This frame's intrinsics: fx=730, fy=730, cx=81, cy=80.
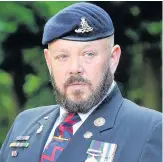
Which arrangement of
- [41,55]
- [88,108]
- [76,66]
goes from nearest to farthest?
1. [76,66]
2. [88,108]
3. [41,55]

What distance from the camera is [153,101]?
643cm

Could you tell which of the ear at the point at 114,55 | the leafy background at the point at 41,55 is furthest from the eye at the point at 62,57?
the leafy background at the point at 41,55

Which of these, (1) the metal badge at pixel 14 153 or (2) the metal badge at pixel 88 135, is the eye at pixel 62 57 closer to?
(2) the metal badge at pixel 88 135

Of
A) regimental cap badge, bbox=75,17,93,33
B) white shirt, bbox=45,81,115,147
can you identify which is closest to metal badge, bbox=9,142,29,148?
white shirt, bbox=45,81,115,147

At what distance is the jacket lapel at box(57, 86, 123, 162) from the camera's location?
305 cm

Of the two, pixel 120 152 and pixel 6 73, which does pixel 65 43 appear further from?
pixel 6 73

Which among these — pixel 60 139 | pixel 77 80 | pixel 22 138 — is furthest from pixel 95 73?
pixel 22 138

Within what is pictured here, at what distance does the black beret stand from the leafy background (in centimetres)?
225

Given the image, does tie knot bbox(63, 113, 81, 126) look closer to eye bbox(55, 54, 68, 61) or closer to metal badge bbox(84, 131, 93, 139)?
metal badge bbox(84, 131, 93, 139)

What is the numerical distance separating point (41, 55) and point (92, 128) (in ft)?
10.2

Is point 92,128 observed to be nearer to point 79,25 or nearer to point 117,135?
point 117,135

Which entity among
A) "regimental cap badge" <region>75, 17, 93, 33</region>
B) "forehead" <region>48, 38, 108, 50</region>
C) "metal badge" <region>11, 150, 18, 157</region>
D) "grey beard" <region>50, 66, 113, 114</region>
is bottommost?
"metal badge" <region>11, 150, 18, 157</region>

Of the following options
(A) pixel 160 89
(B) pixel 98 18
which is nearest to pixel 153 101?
(A) pixel 160 89

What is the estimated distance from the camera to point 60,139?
123 inches
